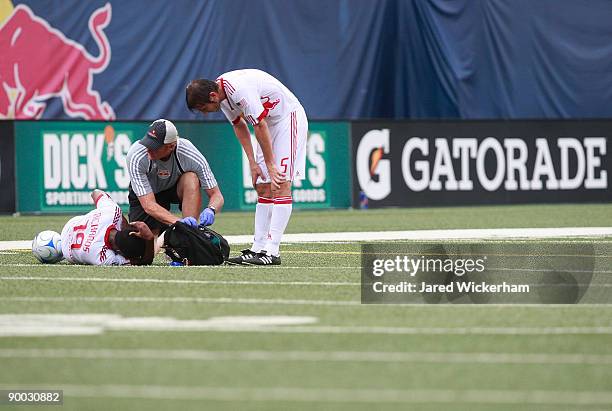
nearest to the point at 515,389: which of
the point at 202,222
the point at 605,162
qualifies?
the point at 202,222

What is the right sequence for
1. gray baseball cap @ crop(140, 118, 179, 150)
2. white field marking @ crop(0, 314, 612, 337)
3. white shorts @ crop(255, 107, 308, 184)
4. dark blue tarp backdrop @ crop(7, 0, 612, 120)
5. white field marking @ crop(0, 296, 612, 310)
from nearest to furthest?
1. white field marking @ crop(0, 314, 612, 337)
2. white field marking @ crop(0, 296, 612, 310)
3. gray baseball cap @ crop(140, 118, 179, 150)
4. white shorts @ crop(255, 107, 308, 184)
5. dark blue tarp backdrop @ crop(7, 0, 612, 120)

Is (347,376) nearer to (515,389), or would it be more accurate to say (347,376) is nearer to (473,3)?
(515,389)

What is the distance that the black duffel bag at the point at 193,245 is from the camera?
1001 cm

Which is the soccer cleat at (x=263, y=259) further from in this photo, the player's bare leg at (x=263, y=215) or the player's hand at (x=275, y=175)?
the player's hand at (x=275, y=175)

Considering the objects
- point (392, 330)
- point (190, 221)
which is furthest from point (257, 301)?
point (190, 221)

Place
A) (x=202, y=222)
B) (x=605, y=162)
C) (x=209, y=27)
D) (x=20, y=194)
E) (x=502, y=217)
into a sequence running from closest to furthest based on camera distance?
(x=202, y=222) < (x=502, y=217) < (x=20, y=194) < (x=605, y=162) < (x=209, y=27)

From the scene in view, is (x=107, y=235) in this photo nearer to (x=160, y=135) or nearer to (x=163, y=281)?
(x=160, y=135)

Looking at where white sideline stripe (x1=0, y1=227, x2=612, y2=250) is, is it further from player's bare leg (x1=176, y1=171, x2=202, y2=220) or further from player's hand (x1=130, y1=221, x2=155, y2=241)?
player's hand (x1=130, y1=221, x2=155, y2=241)

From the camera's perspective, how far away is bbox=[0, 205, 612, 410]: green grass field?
477cm

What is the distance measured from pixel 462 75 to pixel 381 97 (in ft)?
5.27

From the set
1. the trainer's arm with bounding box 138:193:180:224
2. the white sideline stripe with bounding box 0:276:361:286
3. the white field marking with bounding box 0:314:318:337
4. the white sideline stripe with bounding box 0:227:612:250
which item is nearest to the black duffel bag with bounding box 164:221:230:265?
the trainer's arm with bounding box 138:193:180:224

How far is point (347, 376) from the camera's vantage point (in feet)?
16.9

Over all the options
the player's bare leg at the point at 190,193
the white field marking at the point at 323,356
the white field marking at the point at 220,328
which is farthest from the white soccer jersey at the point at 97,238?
the white field marking at the point at 323,356

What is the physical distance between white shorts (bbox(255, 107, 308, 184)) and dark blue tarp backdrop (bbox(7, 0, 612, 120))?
44.3 ft
